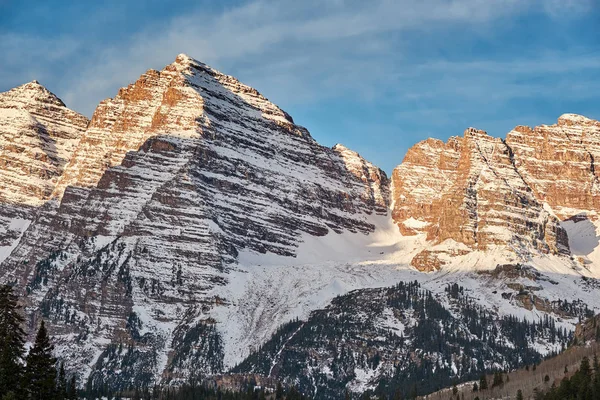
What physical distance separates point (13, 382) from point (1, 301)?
891 cm

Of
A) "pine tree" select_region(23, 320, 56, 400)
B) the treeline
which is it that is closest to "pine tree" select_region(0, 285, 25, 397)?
the treeline

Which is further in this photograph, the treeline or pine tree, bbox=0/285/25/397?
the treeline

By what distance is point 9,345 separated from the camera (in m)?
139

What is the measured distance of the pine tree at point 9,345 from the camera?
136 meters

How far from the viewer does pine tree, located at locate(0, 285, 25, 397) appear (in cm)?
13550

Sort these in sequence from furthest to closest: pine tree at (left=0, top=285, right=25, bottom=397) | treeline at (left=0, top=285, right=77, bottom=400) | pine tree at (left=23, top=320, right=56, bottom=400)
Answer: pine tree at (left=23, top=320, right=56, bottom=400) → treeline at (left=0, top=285, right=77, bottom=400) → pine tree at (left=0, top=285, right=25, bottom=397)

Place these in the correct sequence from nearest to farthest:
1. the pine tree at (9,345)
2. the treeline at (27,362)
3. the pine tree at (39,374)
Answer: the pine tree at (9,345) < the treeline at (27,362) < the pine tree at (39,374)

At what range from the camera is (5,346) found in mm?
138125

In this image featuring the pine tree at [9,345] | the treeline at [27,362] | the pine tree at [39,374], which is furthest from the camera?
the pine tree at [39,374]

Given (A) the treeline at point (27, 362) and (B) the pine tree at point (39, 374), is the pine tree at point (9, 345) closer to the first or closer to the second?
(A) the treeline at point (27, 362)

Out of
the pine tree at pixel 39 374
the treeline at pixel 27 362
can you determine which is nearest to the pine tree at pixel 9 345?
the treeline at pixel 27 362

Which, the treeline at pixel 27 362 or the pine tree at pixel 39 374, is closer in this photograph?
the treeline at pixel 27 362

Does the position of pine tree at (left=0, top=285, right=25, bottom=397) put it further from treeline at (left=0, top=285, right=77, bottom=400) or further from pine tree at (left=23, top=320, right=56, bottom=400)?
pine tree at (left=23, top=320, right=56, bottom=400)

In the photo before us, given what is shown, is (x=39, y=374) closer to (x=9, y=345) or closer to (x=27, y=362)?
(x=27, y=362)
